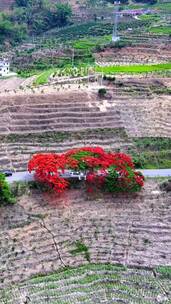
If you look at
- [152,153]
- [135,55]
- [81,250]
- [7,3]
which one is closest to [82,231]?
[81,250]

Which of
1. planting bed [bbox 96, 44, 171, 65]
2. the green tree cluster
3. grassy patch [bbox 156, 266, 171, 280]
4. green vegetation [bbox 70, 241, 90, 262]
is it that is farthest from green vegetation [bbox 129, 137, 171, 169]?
the green tree cluster

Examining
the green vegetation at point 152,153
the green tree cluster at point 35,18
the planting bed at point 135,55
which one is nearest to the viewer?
the green vegetation at point 152,153

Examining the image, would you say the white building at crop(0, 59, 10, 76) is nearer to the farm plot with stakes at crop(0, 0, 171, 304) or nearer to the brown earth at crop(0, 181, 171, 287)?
the farm plot with stakes at crop(0, 0, 171, 304)

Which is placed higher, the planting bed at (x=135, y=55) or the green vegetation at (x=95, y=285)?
the planting bed at (x=135, y=55)

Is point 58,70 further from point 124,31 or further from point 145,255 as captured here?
point 145,255

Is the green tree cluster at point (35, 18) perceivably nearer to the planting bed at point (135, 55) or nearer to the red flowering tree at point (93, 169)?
the planting bed at point (135, 55)

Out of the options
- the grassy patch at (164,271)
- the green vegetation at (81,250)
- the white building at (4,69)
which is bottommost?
the grassy patch at (164,271)

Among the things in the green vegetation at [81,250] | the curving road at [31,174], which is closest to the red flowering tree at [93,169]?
the curving road at [31,174]
